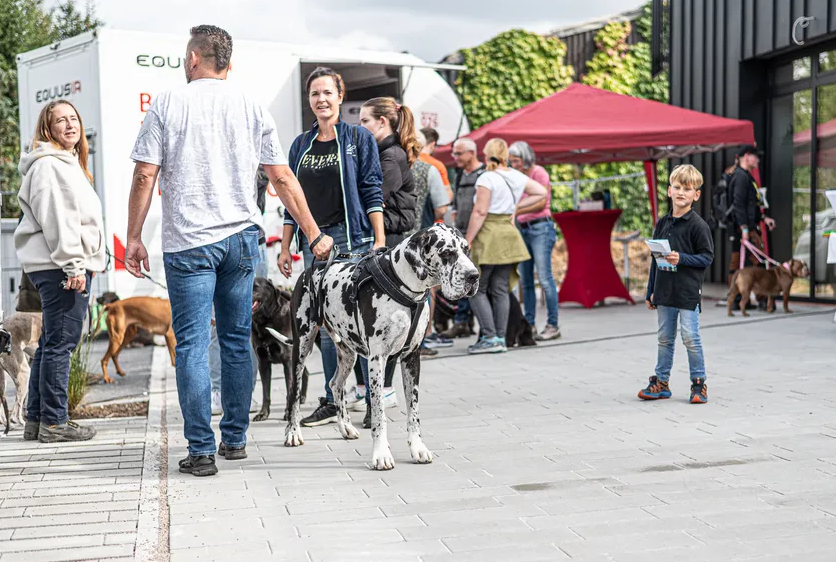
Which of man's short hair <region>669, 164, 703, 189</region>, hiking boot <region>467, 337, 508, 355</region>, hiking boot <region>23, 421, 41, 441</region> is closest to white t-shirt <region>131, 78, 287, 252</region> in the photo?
hiking boot <region>23, 421, 41, 441</region>

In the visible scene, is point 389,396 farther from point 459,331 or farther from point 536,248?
point 536,248

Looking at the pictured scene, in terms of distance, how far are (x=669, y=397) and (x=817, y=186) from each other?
695cm

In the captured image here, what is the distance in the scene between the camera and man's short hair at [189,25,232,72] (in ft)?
14.5

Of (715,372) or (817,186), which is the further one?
(817,186)

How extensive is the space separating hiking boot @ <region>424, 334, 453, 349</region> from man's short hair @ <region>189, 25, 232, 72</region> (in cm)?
495

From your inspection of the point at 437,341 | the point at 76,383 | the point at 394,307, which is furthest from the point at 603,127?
the point at 394,307

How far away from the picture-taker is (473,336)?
994cm

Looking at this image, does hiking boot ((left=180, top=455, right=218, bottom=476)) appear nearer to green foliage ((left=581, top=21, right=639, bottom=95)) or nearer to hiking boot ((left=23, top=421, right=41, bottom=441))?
hiking boot ((left=23, top=421, right=41, bottom=441))

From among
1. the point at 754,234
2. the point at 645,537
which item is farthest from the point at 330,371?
the point at 754,234

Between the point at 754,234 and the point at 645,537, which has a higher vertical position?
the point at 754,234

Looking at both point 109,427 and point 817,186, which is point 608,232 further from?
point 109,427

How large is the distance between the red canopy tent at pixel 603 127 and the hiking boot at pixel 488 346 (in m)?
2.81

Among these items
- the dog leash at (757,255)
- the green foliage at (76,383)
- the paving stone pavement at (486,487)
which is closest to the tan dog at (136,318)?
the paving stone pavement at (486,487)

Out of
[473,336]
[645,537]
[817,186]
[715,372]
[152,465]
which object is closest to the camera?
[645,537]
